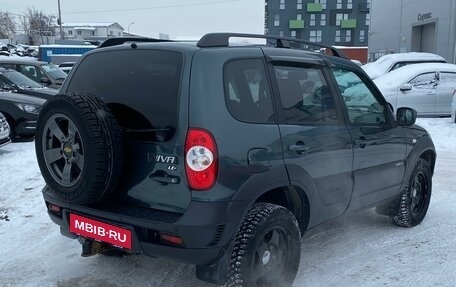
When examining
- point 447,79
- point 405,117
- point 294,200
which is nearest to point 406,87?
point 447,79

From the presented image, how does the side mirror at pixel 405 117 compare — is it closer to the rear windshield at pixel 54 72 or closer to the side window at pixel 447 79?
the side window at pixel 447 79

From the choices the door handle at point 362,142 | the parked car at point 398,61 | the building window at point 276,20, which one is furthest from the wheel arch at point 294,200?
the building window at point 276,20

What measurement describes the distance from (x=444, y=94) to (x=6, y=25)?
9244 cm

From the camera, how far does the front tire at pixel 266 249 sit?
10.0 feet

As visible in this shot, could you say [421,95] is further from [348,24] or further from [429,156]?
[348,24]

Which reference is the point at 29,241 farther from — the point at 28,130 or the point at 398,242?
the point at 28,130

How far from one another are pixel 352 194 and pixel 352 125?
0.57 metres

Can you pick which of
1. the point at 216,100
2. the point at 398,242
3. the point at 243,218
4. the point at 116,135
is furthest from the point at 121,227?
the point at 398,242

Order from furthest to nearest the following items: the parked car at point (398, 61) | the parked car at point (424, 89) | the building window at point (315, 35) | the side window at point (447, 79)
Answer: the building window at point (315, 35) < the parked car at point (398, 61) < the side window at point (447, 79) < the parked car at point (424, 89)

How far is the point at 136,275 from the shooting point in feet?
12.5

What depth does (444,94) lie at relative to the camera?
509 inches

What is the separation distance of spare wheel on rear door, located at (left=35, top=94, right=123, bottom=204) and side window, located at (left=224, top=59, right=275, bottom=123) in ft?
2.46

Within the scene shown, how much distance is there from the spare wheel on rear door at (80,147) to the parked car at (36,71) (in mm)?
10971

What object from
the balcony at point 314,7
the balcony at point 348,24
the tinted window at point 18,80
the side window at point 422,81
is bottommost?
the side window at point 422,81
